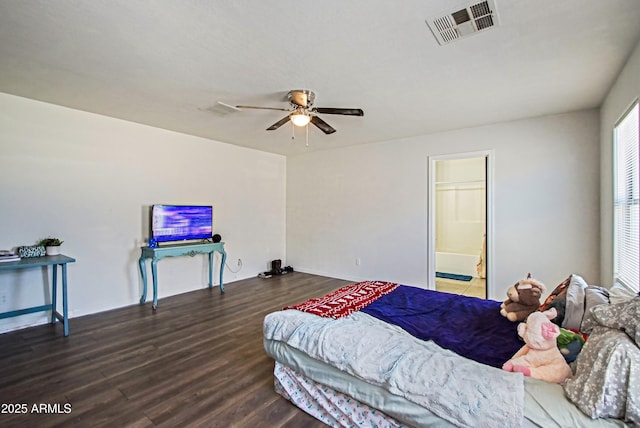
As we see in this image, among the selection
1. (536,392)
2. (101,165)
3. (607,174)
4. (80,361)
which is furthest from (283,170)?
(536,392)

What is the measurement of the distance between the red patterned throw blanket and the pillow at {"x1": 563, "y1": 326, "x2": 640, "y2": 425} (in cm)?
140

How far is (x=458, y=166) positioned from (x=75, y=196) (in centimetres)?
699

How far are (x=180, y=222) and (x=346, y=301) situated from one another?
3.20 metres

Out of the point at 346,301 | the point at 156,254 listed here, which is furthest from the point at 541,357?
the point at 156,254

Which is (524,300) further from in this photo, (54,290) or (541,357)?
(54,290)

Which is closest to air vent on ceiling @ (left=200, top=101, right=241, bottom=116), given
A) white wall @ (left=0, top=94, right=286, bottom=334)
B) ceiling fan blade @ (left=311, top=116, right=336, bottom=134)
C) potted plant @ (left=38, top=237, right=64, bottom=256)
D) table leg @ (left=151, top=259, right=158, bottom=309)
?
ceiling fan blade @ (left=311, top=116, right=336, bottom=134)

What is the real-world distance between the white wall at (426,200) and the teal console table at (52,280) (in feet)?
13.2

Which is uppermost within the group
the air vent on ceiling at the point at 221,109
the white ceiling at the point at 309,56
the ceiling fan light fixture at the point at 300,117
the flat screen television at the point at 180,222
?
the white ceiling at the point at 309,56

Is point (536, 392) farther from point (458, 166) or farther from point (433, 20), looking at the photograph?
point (458, 166)

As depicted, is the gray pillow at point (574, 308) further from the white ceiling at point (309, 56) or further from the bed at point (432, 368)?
the white ceiling at point (309, 56)

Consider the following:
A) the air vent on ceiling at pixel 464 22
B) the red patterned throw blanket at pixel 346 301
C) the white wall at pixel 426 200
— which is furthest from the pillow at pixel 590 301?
the white wall at pixel 426 200

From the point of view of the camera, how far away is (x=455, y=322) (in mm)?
2303

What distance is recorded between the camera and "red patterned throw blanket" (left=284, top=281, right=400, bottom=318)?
2338 mm

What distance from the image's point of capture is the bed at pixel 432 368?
4.01 ft
